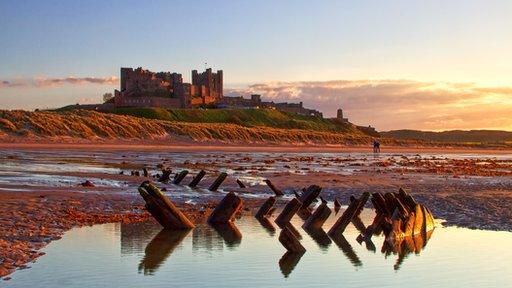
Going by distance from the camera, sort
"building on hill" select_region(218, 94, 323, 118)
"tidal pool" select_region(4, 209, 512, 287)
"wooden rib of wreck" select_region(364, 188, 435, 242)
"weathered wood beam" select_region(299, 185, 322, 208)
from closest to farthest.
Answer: "tidal pool" select_region(4, 209, 512, 287)
"wooden rib of wreck" select_region(364, 188, 435, 242)
"weathered wood beam" select_region(299, 185, 322, 208)
"building on hill" select_region(218, 94, 323, 118)

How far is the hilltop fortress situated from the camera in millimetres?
146125

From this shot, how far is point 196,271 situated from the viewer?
38.8 ft

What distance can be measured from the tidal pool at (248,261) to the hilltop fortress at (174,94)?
128338 millimetres

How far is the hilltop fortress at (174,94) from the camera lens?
146125 mm

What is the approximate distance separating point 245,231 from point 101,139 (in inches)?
2041

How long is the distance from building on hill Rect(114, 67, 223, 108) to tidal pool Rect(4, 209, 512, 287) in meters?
128

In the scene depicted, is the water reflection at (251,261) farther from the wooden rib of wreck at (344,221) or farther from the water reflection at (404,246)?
the wooden rib of wreck at (344,221)

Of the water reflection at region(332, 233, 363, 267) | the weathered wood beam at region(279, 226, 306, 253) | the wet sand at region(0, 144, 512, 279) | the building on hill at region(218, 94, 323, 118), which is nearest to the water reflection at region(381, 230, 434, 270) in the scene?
Result: the water reflection at region(332, 233, 363, 267)

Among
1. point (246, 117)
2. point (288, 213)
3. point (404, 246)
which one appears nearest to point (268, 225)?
point (288, 213)

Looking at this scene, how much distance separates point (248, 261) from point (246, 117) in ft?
432

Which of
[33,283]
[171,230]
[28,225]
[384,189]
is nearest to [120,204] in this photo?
[171,230]

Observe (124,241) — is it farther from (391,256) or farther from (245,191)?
(245,191)

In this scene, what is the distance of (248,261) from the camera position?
42.4 feet

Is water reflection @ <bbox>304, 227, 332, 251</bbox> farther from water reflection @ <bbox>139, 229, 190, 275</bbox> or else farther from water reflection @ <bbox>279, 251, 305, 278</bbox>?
water reflection @ <bbox>139, 229, 190, 275</bbox>
